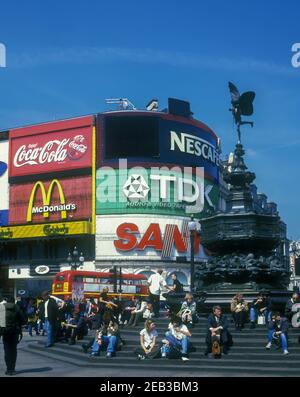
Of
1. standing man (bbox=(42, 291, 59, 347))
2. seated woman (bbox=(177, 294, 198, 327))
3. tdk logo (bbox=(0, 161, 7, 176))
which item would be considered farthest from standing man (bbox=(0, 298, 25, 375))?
tdk logo (bbox=(0, 161, 7, 176))

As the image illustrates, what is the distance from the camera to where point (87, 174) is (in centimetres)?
7131

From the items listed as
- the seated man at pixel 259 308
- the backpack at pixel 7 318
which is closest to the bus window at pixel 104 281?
the seated man at pixel 259 308

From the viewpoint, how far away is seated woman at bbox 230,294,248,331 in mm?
17375

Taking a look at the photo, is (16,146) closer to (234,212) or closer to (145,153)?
(145,153)

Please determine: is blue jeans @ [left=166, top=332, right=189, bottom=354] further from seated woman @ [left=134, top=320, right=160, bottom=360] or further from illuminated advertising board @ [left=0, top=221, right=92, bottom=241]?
illuminated advertising board @ [left=0, top=221, right=92, bottom=241]

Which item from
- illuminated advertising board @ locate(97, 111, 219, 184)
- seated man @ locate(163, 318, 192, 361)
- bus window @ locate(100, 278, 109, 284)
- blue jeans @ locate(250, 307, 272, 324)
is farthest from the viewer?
illuminated advertising board @ locate(97, 111, 219, 184)

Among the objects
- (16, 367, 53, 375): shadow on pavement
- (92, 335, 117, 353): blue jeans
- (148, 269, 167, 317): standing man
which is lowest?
(16, 367, 53, 375): shadow on pavement

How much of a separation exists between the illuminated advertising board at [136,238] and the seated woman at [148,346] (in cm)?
5337

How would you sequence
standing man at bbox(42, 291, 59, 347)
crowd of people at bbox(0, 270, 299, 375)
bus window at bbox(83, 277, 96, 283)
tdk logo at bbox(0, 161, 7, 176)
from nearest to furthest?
crowd of people at bbox(0, 270, 299, 375) < standing man at bbox(42, 291, 59, 347) < bus window at bbox(83, 277, 96, 283) < tdk logo at bbox(0, 161, 7, 176)

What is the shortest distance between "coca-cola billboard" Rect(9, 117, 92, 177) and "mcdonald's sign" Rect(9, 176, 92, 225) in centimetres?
157

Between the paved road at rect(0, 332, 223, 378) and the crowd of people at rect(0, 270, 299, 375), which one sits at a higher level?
the crowd of people at rect(0, 270, 299, 375)

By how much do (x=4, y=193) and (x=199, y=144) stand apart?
23632mm

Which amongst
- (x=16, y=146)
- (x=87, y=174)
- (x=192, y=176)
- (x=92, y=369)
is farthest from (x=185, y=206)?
(x=92, y=369)

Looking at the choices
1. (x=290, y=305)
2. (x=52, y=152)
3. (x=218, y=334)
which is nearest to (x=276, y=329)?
(x=218, y=334)
